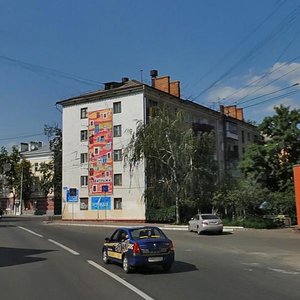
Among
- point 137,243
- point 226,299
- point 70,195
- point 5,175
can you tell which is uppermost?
point 5,175

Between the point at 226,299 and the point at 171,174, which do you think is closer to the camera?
the point at 226,299

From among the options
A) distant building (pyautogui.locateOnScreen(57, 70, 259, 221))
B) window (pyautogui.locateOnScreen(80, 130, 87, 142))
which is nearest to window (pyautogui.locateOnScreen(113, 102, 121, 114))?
distant building (pyautogui.locateOnScreen(57, 70, 259, 221))

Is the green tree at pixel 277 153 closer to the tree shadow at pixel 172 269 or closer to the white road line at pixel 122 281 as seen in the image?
the tree shadow at pixel 172 269

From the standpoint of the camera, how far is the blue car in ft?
43.6

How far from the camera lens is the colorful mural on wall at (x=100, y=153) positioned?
57.3 m

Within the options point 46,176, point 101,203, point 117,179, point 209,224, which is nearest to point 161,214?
point 117,179

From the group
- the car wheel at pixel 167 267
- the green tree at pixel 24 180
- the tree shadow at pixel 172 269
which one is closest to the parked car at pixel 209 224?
the tree shadow at pixel 172 269

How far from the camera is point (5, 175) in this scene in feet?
314

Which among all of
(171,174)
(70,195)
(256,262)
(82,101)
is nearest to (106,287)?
(256,262)

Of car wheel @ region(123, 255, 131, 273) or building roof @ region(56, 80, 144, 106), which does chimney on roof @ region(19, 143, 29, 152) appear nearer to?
building roof @ region(56, 80, 144, 106)

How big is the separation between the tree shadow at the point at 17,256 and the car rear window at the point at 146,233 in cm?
454

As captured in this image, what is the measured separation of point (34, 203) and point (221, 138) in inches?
1632

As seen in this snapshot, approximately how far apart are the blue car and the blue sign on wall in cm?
4391

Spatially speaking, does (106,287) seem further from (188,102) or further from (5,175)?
(5,175)
